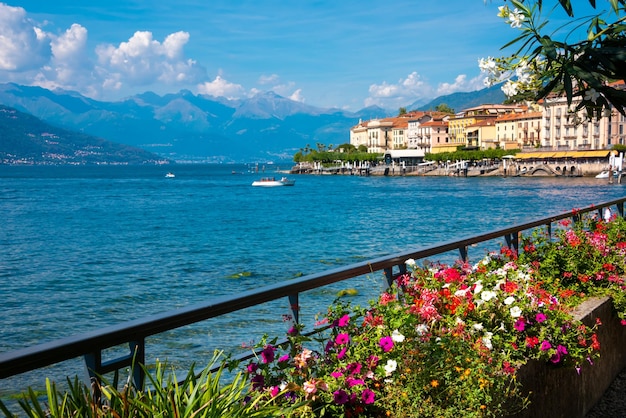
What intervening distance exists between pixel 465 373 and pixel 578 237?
14.8ft

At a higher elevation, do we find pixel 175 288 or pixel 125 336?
pixel 125 336

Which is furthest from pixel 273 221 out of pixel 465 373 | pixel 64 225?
pixel 465 373

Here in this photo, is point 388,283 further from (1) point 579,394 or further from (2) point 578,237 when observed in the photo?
(2) point 578,237

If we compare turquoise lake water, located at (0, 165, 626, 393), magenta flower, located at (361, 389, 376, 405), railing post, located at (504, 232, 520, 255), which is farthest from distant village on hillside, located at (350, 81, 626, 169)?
magenta flower, located at (361, 389, 376, 405)

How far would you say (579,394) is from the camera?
18.5 feet

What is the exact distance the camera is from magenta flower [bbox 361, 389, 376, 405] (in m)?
3.33

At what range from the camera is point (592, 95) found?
4.37m

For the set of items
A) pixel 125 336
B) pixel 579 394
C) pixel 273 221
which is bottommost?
pixel 273 221

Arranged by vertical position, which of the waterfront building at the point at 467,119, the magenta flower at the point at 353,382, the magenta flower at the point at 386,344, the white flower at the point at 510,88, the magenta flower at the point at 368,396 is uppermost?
the waterfront building at the point at 467,119

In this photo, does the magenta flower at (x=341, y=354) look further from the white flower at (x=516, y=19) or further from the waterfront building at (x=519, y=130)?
the waterfront building at (x=519, y=130)

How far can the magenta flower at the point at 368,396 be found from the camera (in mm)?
3329

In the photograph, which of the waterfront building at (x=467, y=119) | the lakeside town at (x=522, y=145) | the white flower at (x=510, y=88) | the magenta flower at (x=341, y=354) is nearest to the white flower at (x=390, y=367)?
the magenta flower at (x=341, y=354)

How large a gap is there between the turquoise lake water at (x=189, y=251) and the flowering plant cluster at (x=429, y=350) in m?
0.76

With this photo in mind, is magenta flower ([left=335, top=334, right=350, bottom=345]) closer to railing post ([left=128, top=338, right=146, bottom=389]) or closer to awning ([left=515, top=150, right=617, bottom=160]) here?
railing post ([left=128, top=338, right=146, bottom=389])
